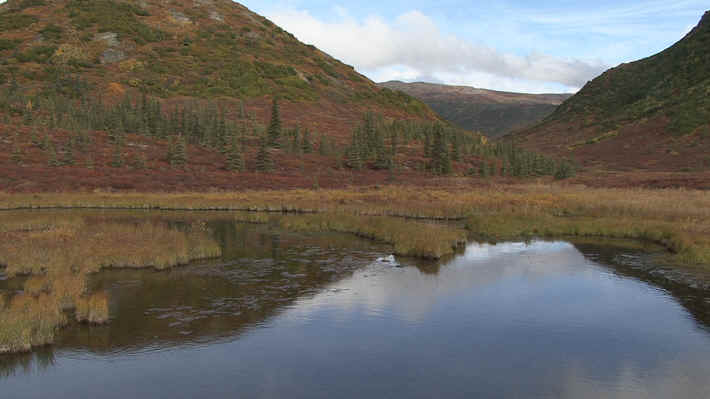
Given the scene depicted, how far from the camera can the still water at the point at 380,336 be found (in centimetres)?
1147

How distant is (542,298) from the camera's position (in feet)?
61.5

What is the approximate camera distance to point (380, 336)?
47.7 ft

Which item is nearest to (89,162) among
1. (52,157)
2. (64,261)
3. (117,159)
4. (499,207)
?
(117,159)

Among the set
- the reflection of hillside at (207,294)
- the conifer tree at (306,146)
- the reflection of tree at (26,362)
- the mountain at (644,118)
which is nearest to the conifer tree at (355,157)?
the conifer tree at (306,146)

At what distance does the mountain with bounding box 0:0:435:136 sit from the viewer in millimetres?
114062

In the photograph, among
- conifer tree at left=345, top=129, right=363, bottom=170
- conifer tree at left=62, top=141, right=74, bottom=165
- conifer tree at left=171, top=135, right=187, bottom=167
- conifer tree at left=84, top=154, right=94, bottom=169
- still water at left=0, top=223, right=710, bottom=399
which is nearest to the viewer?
still water at left=0, top=223, right=710, bottom=399

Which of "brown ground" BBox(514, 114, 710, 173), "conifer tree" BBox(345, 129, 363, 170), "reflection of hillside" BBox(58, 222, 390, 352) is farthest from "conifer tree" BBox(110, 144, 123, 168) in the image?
"brown ground" BBox(514, 114, 710, 173)

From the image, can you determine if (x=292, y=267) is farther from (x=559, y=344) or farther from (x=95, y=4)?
(x=95, y=4)

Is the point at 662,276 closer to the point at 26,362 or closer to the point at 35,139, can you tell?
the point at 26,362

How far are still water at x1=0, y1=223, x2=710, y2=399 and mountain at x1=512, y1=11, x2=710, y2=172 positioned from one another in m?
81.4

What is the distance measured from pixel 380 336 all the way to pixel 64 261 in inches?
540

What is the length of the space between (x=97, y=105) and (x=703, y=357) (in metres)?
93.6

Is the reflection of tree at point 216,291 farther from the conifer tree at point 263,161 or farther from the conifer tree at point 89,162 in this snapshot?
the conifer tree at point 263,161

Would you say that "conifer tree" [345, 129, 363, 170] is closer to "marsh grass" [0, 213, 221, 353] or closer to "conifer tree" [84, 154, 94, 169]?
"conifer tree" [84, 154, 94, 169]
